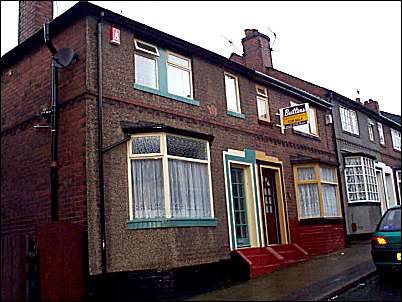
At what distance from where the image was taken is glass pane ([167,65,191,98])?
12008mm

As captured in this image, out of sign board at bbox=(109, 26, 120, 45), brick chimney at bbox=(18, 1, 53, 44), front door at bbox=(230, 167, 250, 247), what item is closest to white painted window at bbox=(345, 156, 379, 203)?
front door at bbox=(230, 167, 250, 247)

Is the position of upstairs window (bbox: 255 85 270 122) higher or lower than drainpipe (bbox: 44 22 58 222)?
higher

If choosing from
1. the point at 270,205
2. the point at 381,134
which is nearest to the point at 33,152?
the point at 270,205

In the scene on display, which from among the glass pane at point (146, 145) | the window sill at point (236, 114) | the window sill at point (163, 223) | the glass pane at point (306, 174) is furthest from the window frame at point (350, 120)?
the glass pane at point (146, 145)

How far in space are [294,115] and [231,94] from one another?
2533mm

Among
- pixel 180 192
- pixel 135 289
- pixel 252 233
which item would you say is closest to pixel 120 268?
pixel 135 289

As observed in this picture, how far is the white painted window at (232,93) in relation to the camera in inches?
548

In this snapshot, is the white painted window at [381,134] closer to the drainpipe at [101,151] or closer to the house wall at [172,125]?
the house wall at [172,125]

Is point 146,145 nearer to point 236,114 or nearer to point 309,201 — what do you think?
point 236,114

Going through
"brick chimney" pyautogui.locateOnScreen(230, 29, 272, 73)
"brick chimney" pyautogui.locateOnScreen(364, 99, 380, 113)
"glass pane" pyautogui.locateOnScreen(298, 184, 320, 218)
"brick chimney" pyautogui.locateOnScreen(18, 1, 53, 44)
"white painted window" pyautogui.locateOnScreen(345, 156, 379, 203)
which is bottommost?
"glass pane" pyautogui.locateOnScreen(298, 184, 320, 218)

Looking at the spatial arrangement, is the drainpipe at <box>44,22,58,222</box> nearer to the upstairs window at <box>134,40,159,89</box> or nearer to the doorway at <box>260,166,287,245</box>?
the upstairs window at <box>134,40,159,89</box>

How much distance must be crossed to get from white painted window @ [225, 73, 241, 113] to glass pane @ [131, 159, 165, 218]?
4.09 meters

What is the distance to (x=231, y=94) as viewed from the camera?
14117 millimetres

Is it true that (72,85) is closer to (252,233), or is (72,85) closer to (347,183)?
(252,233)
